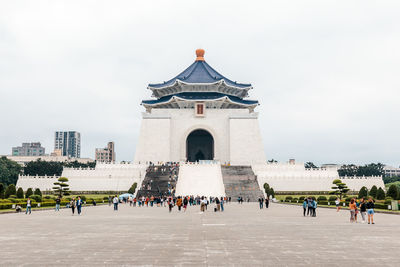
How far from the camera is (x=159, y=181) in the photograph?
3903cm

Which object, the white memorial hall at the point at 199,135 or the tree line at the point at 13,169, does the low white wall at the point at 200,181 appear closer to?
the white memorial hall at the point at 199,135

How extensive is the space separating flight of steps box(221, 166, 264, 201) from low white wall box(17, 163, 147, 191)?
8755 mm

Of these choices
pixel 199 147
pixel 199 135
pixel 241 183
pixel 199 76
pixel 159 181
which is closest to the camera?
pixel 241 183

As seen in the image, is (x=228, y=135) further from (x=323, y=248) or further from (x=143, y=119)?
(x=323, y=248)

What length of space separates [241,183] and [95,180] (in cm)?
1528

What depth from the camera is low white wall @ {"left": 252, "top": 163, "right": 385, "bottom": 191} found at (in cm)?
4159

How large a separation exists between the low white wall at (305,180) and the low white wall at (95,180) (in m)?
13.0

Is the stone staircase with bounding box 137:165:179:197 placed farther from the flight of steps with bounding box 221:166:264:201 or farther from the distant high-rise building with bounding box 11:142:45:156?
the distant high-rise building with bounding box 11:142:45:156

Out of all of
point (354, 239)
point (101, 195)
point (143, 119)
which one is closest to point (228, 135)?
point (143, 119)

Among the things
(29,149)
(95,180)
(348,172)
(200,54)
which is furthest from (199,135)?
(29,149)

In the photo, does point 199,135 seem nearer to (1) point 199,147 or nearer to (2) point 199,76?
(1) point 199,147

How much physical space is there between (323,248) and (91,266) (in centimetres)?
473

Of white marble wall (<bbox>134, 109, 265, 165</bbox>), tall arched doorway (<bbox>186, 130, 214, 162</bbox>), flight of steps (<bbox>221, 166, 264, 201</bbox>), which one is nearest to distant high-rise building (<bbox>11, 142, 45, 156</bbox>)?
tall arched doorway (<bbox>186, 130, 214, 162</bbox>)

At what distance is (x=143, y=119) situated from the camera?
2168 inches
